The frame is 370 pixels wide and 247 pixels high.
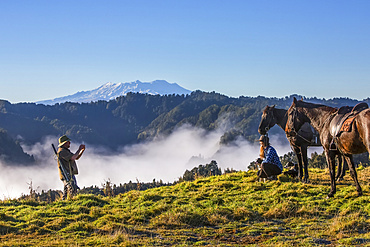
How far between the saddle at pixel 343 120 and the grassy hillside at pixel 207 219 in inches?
69.6

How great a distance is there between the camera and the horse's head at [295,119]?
12977 millimetres

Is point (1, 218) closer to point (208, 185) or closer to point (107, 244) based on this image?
point (107, 244)

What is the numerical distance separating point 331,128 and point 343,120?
1.90 ft

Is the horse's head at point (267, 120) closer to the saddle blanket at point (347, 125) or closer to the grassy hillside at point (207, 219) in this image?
the grassy hillside at point (207, 219)

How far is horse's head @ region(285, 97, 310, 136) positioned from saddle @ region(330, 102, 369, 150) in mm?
1682

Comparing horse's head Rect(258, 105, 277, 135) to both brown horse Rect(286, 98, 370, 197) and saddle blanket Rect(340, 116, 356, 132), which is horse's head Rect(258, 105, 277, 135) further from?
saddle blanket Rect(340, 116, 356, 132)

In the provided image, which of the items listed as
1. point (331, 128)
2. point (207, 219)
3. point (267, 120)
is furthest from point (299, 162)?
point (207, 219)

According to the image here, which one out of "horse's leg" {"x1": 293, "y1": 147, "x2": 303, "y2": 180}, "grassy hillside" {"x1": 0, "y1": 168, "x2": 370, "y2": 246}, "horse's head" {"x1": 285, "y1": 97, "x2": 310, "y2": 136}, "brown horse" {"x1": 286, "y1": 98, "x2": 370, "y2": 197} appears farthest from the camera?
"horse's leg" {"x1": 293, "y1": 147, "x2": 303, "y2": 180}

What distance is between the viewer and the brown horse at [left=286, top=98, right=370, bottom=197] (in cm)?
984

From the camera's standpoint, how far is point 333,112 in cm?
1186

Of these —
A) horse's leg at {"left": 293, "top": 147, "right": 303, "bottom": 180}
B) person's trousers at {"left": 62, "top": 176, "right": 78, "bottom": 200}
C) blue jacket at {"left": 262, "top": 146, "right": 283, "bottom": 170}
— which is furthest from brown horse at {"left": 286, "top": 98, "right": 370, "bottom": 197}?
person's trousers at {"left": 62, "top": 176, "right": 78, "bottom": 200}

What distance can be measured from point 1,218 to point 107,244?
4522 mm

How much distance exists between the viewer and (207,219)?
9781 millimetres

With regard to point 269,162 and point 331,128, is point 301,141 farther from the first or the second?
point 331,128
